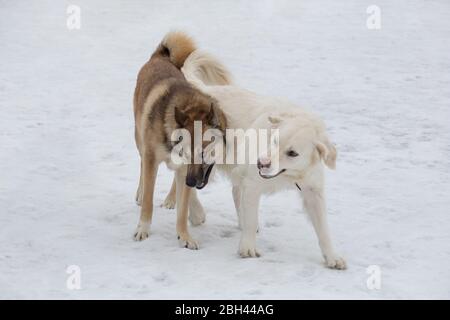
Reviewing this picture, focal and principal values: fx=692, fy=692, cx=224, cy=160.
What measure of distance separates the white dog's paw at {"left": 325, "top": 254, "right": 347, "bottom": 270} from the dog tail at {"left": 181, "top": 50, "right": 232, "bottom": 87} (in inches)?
80.1

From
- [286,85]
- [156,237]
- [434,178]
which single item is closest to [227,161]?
[156,237]

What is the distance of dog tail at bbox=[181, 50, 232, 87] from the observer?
20.6ft

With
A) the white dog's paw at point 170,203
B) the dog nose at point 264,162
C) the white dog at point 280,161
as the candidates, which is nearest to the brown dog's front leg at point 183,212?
the white dog at point 280,161

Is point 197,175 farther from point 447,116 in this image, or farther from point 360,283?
point 447,116

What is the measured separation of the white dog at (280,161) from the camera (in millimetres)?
4809

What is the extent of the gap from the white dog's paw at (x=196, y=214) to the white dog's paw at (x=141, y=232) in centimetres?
48

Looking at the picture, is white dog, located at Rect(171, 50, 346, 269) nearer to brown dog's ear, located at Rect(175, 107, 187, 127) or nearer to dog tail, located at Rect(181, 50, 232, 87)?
dog tail, located at Rect(181, 50, 232, 87)

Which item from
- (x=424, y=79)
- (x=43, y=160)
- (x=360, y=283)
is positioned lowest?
(x=360, y=283)

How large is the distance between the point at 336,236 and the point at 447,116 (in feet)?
13.5

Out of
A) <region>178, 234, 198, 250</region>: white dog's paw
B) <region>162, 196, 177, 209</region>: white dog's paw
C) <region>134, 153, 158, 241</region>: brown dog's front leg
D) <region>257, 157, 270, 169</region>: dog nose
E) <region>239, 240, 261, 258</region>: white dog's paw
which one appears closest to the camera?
<region>257, 157, 270, 169</region>: dog nose

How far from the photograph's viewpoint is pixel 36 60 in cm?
1161

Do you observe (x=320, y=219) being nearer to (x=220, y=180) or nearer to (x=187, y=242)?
(x=187, y=242)

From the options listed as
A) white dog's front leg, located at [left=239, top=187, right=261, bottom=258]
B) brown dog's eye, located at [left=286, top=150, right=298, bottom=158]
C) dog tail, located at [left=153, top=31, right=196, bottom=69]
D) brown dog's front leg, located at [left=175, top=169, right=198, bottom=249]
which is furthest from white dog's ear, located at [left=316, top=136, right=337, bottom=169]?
dog tail, located at [left=153, top=31, right=196, bottom=69]

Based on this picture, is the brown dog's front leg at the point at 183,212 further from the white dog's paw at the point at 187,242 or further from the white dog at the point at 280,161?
the white dog at the point at 280,161
